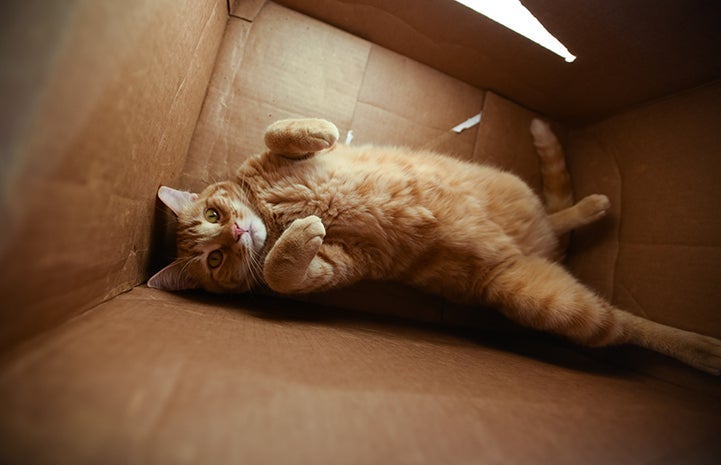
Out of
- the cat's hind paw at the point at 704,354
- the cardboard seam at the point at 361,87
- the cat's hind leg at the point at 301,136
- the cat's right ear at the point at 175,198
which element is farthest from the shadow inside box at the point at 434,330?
the cardboard seam at the point at 361,87

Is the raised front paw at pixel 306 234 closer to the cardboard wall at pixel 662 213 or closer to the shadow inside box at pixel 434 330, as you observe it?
the shadow inside box at pixel 434 330

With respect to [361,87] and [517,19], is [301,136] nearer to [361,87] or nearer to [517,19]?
[361,87]

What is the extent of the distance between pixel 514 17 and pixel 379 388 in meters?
1.55

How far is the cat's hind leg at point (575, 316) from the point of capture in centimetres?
142

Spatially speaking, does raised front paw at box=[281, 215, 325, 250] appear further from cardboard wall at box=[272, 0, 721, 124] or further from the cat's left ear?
cardboard wall at box=[272, 0, 721, 124]

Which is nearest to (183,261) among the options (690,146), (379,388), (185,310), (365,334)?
(185,310)

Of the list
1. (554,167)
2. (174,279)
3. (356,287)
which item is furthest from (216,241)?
(554,167)

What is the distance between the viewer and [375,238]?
1509 millimetres

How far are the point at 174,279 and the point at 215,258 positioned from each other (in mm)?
175

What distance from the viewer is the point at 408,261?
1565 mm

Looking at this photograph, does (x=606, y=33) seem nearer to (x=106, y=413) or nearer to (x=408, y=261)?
(x=408, y=261)

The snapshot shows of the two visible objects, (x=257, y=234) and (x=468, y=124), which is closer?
(x=257, y=234)

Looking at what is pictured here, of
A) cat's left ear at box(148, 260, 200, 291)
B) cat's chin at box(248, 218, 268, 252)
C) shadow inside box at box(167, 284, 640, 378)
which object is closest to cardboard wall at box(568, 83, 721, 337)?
shadow inside box at box(167, 284, 640, 378)

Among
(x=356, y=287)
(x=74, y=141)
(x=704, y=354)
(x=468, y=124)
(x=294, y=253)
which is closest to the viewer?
(x=74, y=141)
